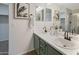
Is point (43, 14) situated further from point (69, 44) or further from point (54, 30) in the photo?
point (69, 44)

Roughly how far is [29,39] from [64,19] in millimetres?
927

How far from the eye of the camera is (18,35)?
2.33 m

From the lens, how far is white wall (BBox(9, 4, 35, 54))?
223cm

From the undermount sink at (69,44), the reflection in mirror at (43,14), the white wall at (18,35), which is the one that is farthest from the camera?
the reflection in mirror at (43,14)

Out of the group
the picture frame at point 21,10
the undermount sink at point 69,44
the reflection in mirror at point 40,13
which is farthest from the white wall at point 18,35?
the undermount sink at point 69,44

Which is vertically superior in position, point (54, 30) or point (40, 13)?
point (40, 13)

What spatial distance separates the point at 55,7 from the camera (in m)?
2.15

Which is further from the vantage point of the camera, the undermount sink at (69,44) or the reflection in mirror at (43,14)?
the reflection in mirror at (43,14)

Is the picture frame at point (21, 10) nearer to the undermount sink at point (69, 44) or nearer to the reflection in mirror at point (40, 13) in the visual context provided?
the reflection in mirror at point (40, 13)

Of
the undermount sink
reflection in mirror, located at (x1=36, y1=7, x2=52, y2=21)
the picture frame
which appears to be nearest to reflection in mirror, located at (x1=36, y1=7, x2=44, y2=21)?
reflection in mirror, located at (x1=36, y1=7, x2=52, y2=21)

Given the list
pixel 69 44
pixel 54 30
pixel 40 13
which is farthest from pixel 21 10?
A: pixel 69 44

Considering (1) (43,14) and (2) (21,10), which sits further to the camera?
(1) (43,14)

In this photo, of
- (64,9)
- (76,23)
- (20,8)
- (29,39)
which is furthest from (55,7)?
(29,39)

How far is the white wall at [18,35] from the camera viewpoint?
7.33ft
